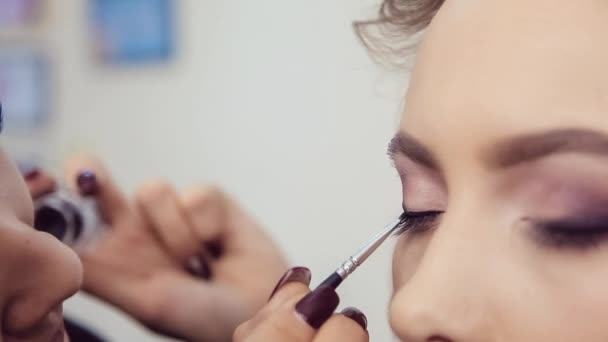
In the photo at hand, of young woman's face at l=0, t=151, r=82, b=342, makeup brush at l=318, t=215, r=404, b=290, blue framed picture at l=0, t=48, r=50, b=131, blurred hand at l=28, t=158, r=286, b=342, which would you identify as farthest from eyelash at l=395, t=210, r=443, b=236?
blue framed picture at l=0, t=48, r=50, b=131

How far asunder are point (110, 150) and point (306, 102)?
514 mm

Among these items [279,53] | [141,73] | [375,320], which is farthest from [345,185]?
[141,73]

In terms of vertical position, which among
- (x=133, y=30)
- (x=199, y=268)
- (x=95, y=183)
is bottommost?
(x=199, y=268)

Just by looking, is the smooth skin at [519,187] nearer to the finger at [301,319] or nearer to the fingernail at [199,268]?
the finger at [301,319]

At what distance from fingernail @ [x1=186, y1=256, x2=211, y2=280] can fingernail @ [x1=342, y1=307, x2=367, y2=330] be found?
385mm

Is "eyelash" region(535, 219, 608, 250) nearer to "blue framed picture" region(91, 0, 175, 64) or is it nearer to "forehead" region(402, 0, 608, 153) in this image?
"forehead" region(402, 0, 608, 153)

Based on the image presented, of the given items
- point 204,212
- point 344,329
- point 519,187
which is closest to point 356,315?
point 344,329

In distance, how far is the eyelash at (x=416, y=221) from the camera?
528 mm

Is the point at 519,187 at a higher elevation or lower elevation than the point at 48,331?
higher

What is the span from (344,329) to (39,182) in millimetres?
442

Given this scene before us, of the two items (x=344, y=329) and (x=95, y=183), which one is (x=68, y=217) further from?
(x=344, y=329)

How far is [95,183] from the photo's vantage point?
2.83 ft

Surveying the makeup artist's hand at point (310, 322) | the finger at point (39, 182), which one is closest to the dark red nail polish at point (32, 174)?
the finger at point (39, 182)

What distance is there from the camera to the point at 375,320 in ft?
2.00
